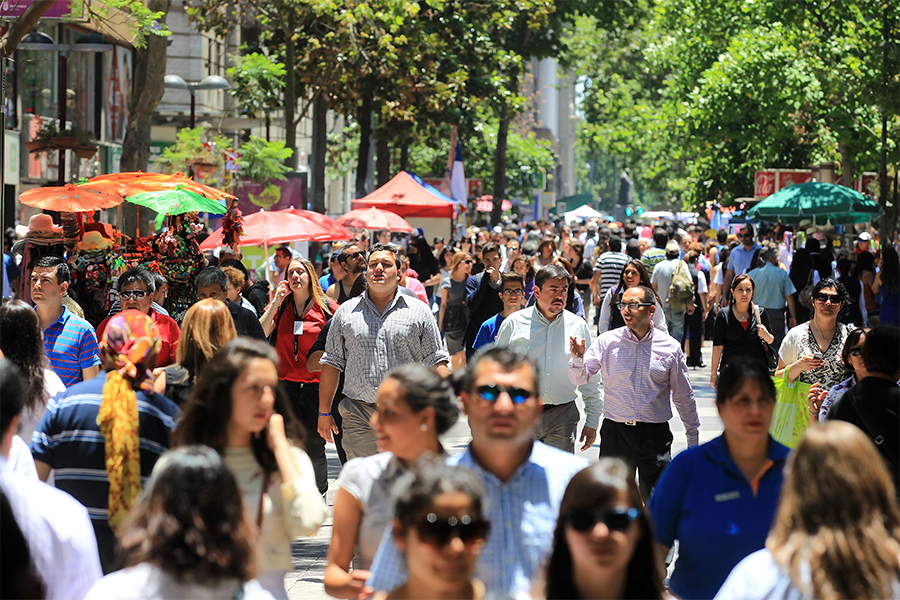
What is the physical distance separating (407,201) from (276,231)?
9431mm

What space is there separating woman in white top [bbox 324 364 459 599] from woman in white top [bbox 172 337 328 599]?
0.55ft

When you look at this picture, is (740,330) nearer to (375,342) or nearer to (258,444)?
(375,342)

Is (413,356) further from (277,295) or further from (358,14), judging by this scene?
(358,14)

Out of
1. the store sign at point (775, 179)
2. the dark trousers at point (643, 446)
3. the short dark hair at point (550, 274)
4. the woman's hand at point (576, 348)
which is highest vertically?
the store sign at point (775, 179)

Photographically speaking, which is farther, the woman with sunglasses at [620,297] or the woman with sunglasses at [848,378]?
the woman with sunglasses at [620,297]

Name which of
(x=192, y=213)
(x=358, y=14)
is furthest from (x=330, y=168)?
(x=192, y=213)

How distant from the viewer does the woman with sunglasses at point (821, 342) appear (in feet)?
26.1

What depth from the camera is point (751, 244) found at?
59.0ft

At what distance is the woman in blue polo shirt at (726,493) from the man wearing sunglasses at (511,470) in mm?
584

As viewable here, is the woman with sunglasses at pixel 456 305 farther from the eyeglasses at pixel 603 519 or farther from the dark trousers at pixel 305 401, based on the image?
the eyeglasses at pixel 603 519

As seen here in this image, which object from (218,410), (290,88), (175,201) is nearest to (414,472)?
(218,410)

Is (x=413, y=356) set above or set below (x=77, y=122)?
below

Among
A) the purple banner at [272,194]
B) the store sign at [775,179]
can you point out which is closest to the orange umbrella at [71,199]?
the purple banner at [272,194]

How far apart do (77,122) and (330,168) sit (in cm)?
2147
